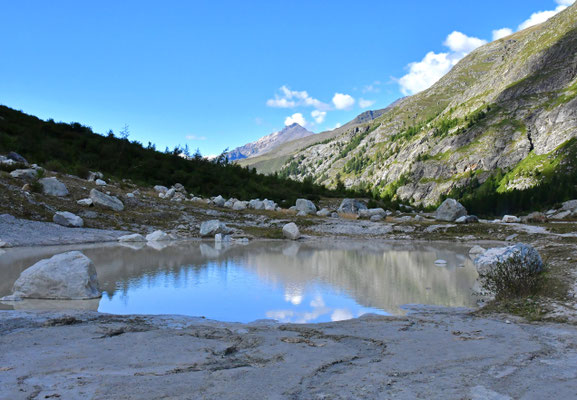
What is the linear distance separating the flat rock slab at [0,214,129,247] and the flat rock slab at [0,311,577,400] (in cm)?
1331

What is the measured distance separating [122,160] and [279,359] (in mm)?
45537

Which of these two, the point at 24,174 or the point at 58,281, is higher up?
the point at 24,174

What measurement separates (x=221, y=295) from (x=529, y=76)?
698 feet

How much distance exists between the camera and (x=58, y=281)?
32.5ft

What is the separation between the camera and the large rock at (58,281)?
382 inches

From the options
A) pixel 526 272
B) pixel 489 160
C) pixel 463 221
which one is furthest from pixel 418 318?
pixel 489 160

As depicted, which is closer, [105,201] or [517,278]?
[517,278]

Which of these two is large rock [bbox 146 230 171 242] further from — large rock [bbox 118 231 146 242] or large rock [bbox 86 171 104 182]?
large rock [bbox 86 171 104 182]

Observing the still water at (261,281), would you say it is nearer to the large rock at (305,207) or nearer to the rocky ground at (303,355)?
the rocky ground at (303,355)

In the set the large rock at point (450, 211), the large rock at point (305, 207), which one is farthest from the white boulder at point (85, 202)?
the large rock at point (450, 211)

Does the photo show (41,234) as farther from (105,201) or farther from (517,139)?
(517,139)

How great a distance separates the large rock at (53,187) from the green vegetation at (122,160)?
8583mm

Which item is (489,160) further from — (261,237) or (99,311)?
(99,311)

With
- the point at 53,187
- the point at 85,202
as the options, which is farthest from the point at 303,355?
the point at 53,187
